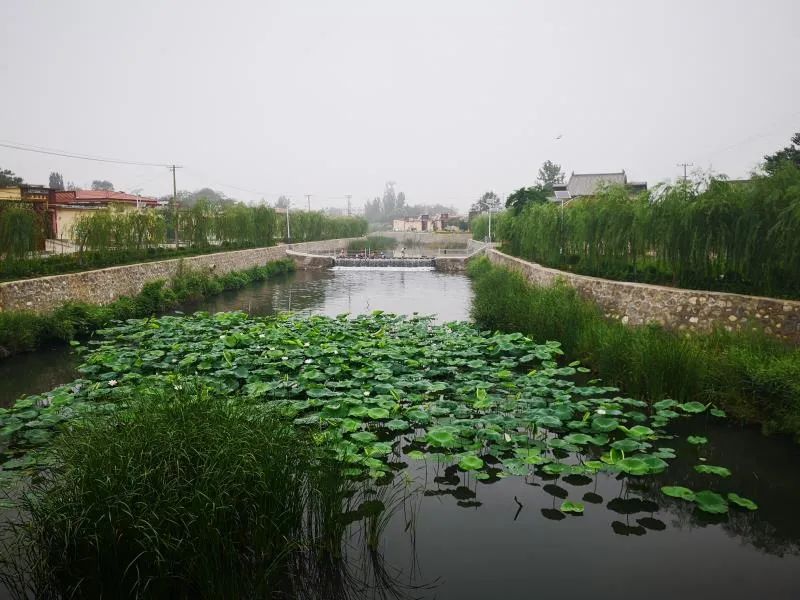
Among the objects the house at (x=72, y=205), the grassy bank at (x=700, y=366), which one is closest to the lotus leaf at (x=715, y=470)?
the grassy bank at (x=700, y=366)

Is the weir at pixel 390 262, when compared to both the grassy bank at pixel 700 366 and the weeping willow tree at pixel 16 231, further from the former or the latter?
the grassy bank at pixel 700 366

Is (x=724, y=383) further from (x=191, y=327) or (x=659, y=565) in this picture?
(x=191, y=327)

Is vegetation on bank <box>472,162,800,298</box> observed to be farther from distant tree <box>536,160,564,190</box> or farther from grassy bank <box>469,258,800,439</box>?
distant tree <box>536,160,564,190</box>

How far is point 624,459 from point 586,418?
2.98ft

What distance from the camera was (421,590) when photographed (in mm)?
3355

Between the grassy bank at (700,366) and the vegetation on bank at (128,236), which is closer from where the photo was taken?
the grassy bank at (700,366)

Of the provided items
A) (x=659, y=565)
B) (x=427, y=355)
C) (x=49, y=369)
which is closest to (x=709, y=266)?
(x=427, y=355)

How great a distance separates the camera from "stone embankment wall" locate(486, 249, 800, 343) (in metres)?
7.05

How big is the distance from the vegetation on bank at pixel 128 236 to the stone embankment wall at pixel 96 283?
509 mm

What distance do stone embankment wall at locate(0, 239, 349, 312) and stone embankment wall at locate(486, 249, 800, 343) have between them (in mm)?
10625

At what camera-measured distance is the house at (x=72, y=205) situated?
22328mm

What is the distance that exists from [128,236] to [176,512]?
15079 mm

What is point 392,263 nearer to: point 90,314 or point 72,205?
point 72,205

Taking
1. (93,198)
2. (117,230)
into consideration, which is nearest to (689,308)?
(117,230)
